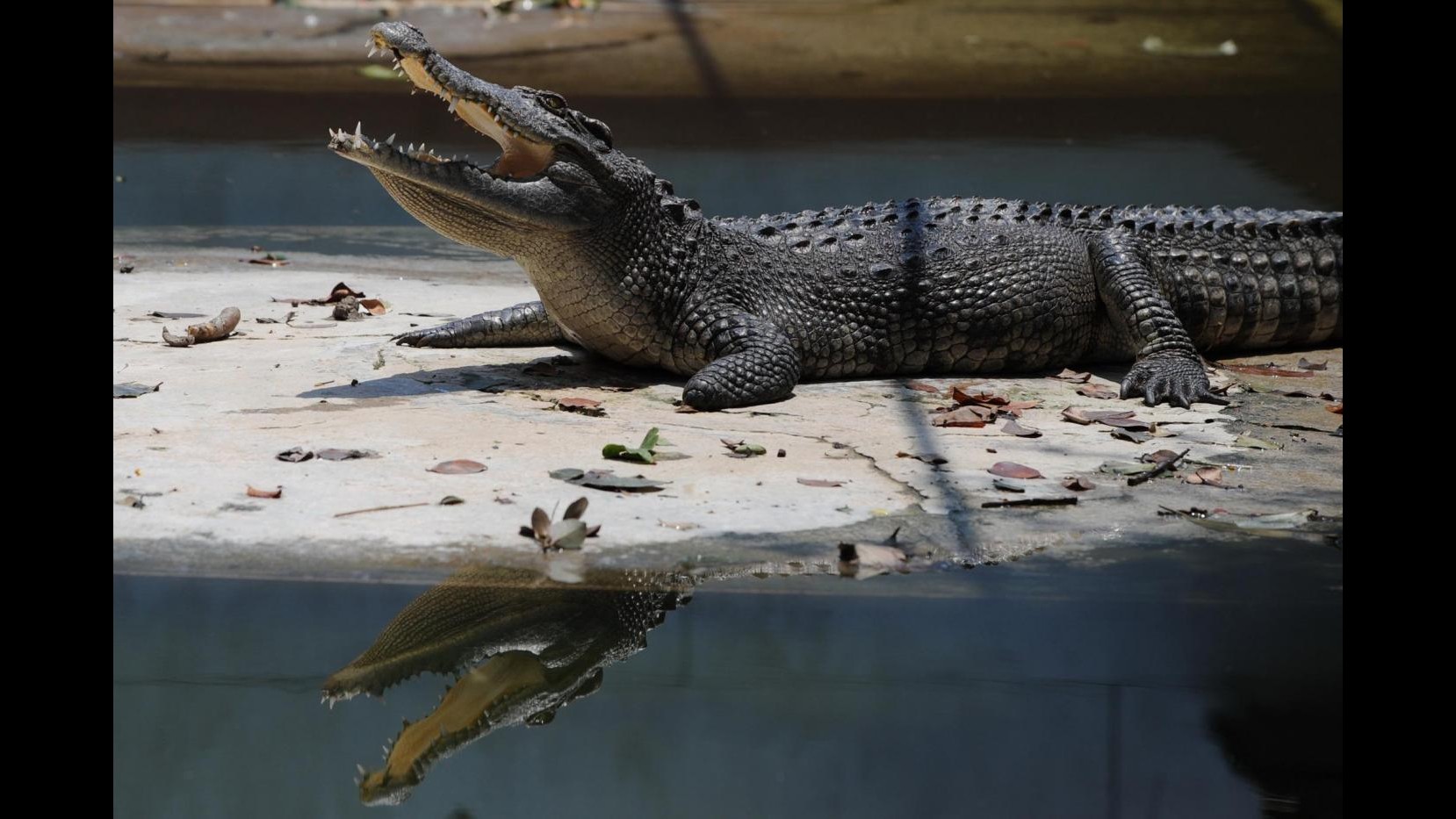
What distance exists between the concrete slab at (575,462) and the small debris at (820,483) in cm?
2

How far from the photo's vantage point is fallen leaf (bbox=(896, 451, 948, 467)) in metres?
4.52

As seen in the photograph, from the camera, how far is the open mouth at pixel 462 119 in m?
5.20

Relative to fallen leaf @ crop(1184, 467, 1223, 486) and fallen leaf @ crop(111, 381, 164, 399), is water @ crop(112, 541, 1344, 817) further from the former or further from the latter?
fallen leaf @ crop(111, 381, 164, 399)

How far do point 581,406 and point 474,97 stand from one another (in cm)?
122

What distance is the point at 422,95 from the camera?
12.2 metres

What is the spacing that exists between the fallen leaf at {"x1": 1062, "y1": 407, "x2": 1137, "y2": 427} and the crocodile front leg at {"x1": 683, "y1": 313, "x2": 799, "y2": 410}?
1.04 meters

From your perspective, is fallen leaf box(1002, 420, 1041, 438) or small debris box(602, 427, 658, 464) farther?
fallen leaf box(1002, 420, 1041, 438)

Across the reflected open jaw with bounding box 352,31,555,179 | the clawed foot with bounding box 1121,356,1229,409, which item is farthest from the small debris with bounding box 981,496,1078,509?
the reflected open jaw with bounding box 352,31,555,179

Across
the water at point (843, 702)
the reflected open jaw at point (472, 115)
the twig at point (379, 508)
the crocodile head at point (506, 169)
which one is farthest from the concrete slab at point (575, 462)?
the reflected open jaw at point (472, 115)

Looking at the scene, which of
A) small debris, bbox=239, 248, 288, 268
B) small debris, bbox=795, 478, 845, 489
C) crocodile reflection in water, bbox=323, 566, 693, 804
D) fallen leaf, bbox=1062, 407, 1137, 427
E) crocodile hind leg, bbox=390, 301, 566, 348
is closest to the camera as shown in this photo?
crocodile reflection in water, bbox=323, 566, 693, 804

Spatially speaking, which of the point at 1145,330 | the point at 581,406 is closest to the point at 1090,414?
the point at 1145,330

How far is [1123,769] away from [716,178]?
8326mm

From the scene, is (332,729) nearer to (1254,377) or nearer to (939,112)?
(1254,377)

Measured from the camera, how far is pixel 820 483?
4207 millimetres
